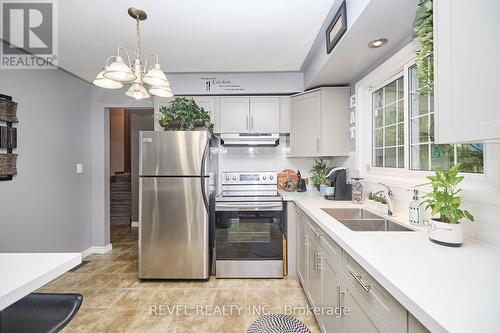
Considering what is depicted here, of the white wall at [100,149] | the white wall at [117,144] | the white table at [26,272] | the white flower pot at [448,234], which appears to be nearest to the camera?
the white table at [26,272]

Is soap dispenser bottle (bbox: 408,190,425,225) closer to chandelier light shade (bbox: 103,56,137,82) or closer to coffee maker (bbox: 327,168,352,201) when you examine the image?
coffee maker (bbox: 327,168,352,201)

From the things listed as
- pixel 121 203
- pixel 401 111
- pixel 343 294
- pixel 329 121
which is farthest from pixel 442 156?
pixel 121 203

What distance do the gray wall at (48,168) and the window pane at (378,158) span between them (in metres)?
3.55

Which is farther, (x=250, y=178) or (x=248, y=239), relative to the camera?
(x=250, y=178)

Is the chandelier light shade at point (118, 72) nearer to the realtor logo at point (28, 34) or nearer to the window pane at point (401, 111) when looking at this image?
the realtor logo at point (28, 34)

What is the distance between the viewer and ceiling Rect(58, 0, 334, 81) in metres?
1.74

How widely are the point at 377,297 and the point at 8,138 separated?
3131 mm

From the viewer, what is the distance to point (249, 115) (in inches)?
121

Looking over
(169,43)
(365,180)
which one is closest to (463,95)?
(365,180)

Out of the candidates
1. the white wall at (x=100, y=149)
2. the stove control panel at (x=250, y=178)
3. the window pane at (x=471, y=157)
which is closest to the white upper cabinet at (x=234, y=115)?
the stove control panel at (x=250, y=178)

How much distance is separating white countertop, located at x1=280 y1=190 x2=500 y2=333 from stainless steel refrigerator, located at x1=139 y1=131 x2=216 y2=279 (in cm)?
161

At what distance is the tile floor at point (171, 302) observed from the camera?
1.88 meters

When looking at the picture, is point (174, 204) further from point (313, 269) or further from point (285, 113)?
point (285, 113)

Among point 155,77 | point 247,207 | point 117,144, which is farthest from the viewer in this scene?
point 117,144
